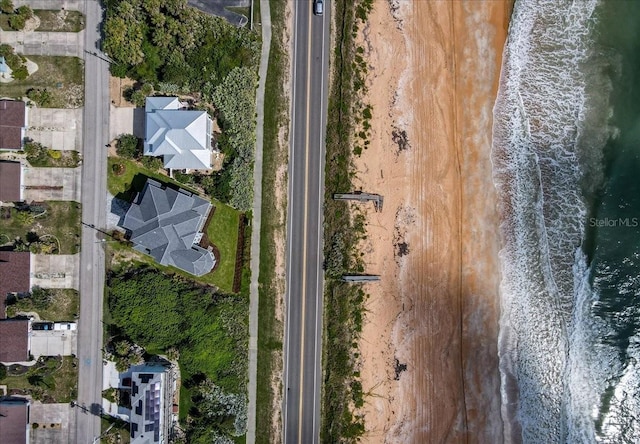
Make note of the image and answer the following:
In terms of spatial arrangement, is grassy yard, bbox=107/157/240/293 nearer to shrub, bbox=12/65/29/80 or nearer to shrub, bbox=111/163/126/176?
shrub, bbox=111/163/126/176

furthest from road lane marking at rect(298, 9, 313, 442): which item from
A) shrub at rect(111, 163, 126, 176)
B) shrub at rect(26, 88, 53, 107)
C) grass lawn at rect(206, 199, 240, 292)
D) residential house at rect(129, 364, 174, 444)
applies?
shrub at rect(26, 88, 53, 107)

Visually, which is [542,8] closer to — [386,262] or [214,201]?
[386,262]

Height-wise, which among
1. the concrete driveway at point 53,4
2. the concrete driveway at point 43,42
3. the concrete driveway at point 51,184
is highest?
the concrete driveway at point 53,4

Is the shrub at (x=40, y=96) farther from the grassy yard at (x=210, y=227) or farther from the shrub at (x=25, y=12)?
the grassy yard at (x=210, y=227)

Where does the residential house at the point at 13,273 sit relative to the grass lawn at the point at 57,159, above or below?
below

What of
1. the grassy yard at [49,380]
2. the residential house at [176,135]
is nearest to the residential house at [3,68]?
the residential house at [176,135]
